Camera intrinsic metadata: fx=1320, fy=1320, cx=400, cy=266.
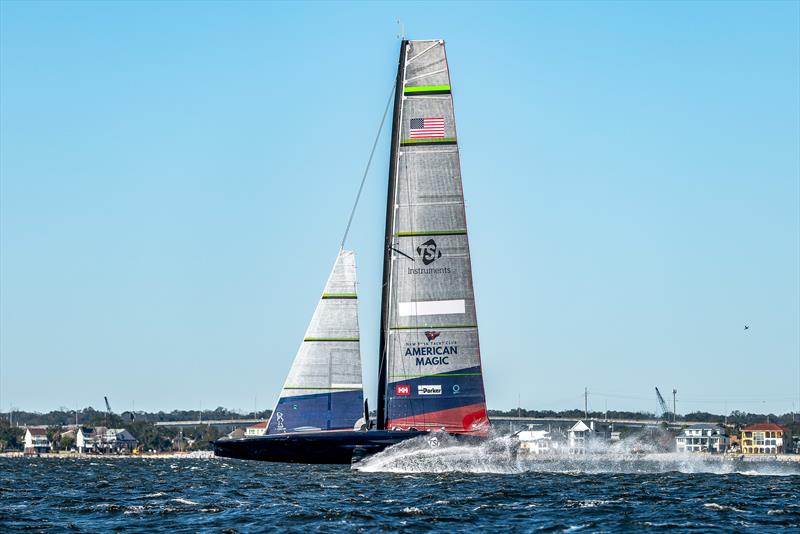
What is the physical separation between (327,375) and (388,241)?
635 centimetres

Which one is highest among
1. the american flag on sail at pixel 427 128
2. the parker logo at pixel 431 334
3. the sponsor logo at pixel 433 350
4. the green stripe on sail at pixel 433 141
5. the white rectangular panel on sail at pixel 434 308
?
the american flag on sail at pixel 427 128

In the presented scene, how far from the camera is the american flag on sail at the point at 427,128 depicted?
53.5 m

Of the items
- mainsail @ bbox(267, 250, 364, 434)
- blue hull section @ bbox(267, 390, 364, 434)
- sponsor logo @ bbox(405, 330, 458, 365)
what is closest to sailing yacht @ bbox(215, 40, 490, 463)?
sponsor logo @ bbox(405, 330, 458, 365)

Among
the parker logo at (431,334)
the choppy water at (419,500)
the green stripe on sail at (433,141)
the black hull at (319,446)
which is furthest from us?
the green stripe on sail at (433,141)

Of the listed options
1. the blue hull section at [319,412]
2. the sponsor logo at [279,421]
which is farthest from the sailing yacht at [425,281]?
the sponsor logo at [279,421]

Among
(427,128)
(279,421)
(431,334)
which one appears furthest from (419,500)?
(427,128)

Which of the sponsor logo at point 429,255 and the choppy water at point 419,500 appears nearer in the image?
the choppy water at point 419,500

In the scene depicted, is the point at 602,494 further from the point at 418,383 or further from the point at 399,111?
the point at 399,111

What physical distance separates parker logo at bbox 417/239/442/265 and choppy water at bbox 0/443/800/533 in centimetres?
774

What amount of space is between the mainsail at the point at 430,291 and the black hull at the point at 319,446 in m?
2.26

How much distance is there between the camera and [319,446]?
2031 inches

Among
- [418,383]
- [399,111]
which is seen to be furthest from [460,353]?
[399,111]

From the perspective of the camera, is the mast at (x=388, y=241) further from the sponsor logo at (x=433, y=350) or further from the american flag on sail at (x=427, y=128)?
the sponsor logo at (x=433, y=350)

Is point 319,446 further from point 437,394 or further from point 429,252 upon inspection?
point 429,252
